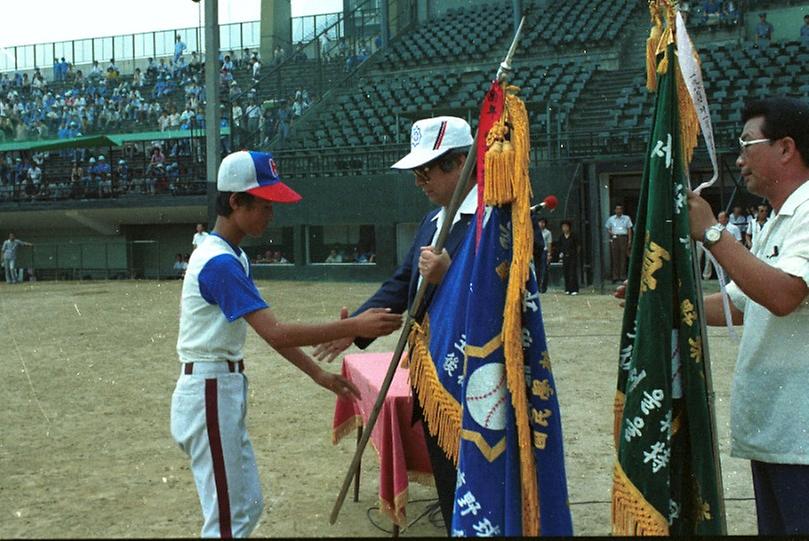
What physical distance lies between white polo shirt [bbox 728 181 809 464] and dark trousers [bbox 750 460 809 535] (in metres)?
0.05

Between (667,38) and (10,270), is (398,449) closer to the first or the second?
(667,38)

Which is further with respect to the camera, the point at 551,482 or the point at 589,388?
the point at 589,388

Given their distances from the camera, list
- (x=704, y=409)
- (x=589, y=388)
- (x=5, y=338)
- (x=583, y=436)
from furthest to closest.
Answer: (x=5, y=338), (x=589, y=388), (x=583, y=436), (x=704, y=409)

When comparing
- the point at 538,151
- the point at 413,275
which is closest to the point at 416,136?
the point at 413,275

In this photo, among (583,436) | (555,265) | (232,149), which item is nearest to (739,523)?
(583,436)

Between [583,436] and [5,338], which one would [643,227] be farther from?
[5,338]

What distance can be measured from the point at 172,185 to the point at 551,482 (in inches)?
938

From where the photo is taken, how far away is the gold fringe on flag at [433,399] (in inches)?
108

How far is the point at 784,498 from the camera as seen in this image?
2.31 m

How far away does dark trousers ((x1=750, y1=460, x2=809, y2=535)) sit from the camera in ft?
7.45

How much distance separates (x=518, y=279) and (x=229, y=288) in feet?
2.90

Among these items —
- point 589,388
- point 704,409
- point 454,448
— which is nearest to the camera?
point 704,409

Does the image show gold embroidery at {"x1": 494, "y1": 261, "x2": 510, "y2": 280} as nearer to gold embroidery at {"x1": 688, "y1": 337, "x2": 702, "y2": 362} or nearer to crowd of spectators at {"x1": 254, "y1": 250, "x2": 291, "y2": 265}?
gold embroidery at {"x1": 688, "y1": 337, "x2": 702, "y2": 362}

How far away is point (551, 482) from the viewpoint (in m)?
2.56
